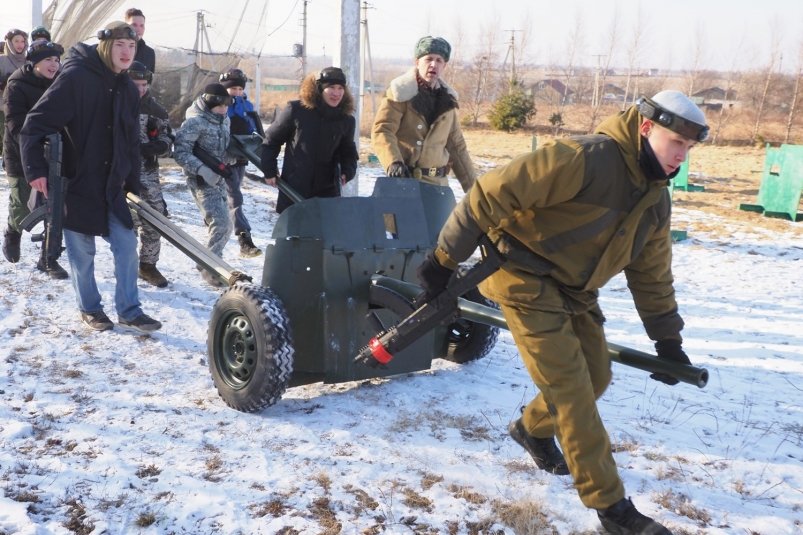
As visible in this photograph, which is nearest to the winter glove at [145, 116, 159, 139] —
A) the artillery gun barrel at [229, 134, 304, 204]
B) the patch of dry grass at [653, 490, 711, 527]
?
the artillery gun barrel at [229, 134, 304, 204]

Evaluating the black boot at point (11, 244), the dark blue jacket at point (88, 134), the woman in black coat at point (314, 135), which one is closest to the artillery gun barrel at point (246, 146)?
the woman in black coat at point (314, 135)

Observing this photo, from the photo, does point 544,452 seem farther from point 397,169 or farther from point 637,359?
point 397,169

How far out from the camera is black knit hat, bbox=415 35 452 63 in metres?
5.02

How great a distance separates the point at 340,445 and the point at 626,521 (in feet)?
4.55

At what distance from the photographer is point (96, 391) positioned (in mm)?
4176

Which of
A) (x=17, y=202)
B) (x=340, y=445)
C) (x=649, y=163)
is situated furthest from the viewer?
(x=17, y=202)

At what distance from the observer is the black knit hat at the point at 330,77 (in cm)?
547

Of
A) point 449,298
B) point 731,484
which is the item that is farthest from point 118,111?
point 731,484

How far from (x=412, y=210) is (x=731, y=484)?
6.95ft

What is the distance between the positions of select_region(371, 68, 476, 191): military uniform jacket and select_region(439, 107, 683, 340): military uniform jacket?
217 cm

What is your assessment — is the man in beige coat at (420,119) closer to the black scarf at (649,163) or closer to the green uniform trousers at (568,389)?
the green uniform trousers at (568,389)

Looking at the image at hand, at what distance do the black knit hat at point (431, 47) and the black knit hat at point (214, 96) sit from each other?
6.28ft

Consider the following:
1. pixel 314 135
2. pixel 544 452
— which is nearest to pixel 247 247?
pixel 314 135

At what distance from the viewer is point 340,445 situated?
368 centimetres
